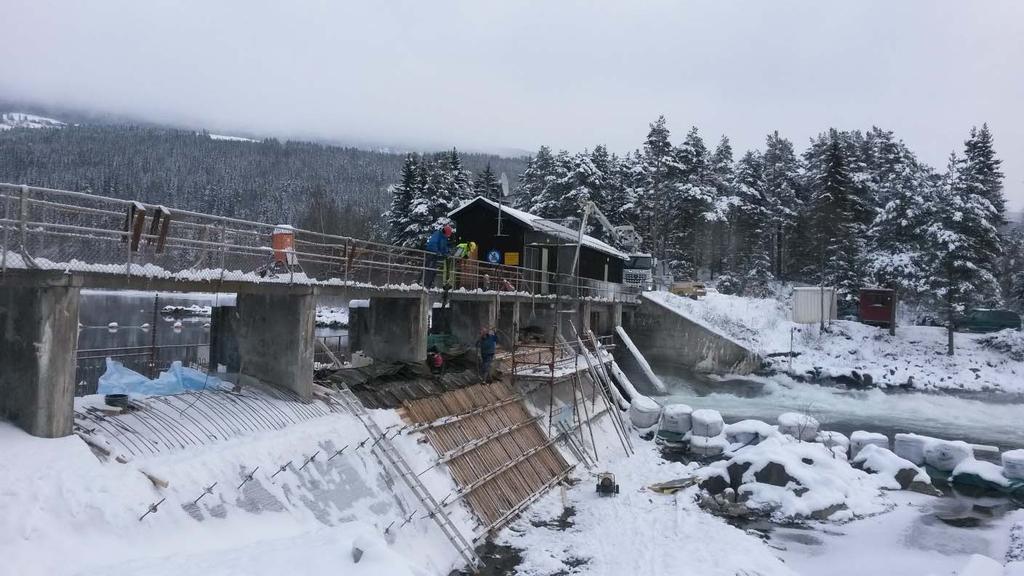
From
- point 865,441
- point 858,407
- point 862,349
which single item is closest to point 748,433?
point 865,441

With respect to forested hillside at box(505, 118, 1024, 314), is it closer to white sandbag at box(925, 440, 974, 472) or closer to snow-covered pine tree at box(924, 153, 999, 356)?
snow-covered pine tree at box(924, 153, 999, 356)

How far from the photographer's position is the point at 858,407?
3178cm

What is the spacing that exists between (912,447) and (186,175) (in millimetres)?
174677

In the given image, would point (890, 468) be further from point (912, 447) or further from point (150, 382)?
point (150, 382)

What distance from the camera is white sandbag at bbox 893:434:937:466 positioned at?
21.8m

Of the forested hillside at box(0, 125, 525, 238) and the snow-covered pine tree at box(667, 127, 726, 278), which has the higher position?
the forested hillside at box(0, 125, 525, 238)

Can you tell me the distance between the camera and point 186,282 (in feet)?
36.6

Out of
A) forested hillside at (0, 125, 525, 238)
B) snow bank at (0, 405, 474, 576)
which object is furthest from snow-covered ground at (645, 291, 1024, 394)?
forested hillside at (0, 125, 525, 238)

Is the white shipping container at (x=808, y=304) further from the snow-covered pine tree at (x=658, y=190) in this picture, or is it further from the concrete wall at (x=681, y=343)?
the snow-covered pine tree at (x=658, y=190)

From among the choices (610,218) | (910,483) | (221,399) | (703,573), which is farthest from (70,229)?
(610,218)

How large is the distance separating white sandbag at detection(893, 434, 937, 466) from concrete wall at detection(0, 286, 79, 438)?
2441cm

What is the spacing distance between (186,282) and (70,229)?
77.9 inches

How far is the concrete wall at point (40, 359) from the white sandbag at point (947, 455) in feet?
79.7

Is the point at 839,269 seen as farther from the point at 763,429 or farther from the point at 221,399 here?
the point at 221,399
